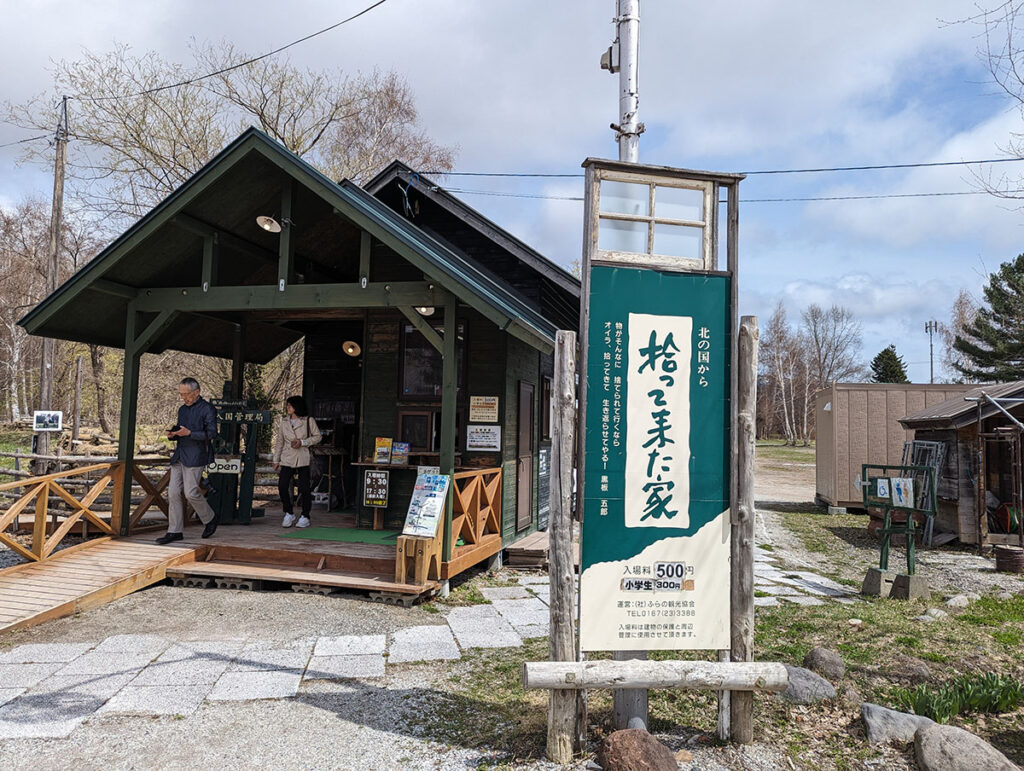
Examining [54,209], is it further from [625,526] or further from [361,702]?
[625,526]

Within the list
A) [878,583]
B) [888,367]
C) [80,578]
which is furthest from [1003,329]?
[80,578]

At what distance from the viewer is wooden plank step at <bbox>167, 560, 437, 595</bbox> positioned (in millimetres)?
6684

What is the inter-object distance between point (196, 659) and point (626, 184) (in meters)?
4.63

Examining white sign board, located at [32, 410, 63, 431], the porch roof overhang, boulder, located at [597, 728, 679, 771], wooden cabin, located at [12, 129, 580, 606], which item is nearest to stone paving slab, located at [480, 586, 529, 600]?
wooden cabin, located at [12, 129, 580, 606]

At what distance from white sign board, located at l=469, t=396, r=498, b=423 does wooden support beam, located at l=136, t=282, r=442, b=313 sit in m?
2.00

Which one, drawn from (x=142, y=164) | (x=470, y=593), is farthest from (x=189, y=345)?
(x=142, y=164)

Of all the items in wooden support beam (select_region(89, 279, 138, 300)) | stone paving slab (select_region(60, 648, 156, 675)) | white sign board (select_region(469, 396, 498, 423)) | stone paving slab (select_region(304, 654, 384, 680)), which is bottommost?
stone paving slab (select_region(304, 654, 384, 680))

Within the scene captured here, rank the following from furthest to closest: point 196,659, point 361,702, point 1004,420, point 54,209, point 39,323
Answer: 1. point 54,209
2. point 1004,420
3. point 39,323
4. point 196,659
5. point 361,702

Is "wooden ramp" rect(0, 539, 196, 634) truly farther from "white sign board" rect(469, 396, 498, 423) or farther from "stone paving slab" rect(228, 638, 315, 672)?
"white sign board" rect(469, 396, 498, 423)

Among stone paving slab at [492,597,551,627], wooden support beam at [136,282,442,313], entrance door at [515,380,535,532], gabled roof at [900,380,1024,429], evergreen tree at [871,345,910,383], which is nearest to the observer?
stone paving slab at [492,597,551,627]

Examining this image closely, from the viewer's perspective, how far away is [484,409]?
8914mm

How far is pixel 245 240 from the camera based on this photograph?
884 centimetres

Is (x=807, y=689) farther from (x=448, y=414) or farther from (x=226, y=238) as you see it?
(x=226, y=238)

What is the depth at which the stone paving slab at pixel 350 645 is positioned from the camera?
211 inches
